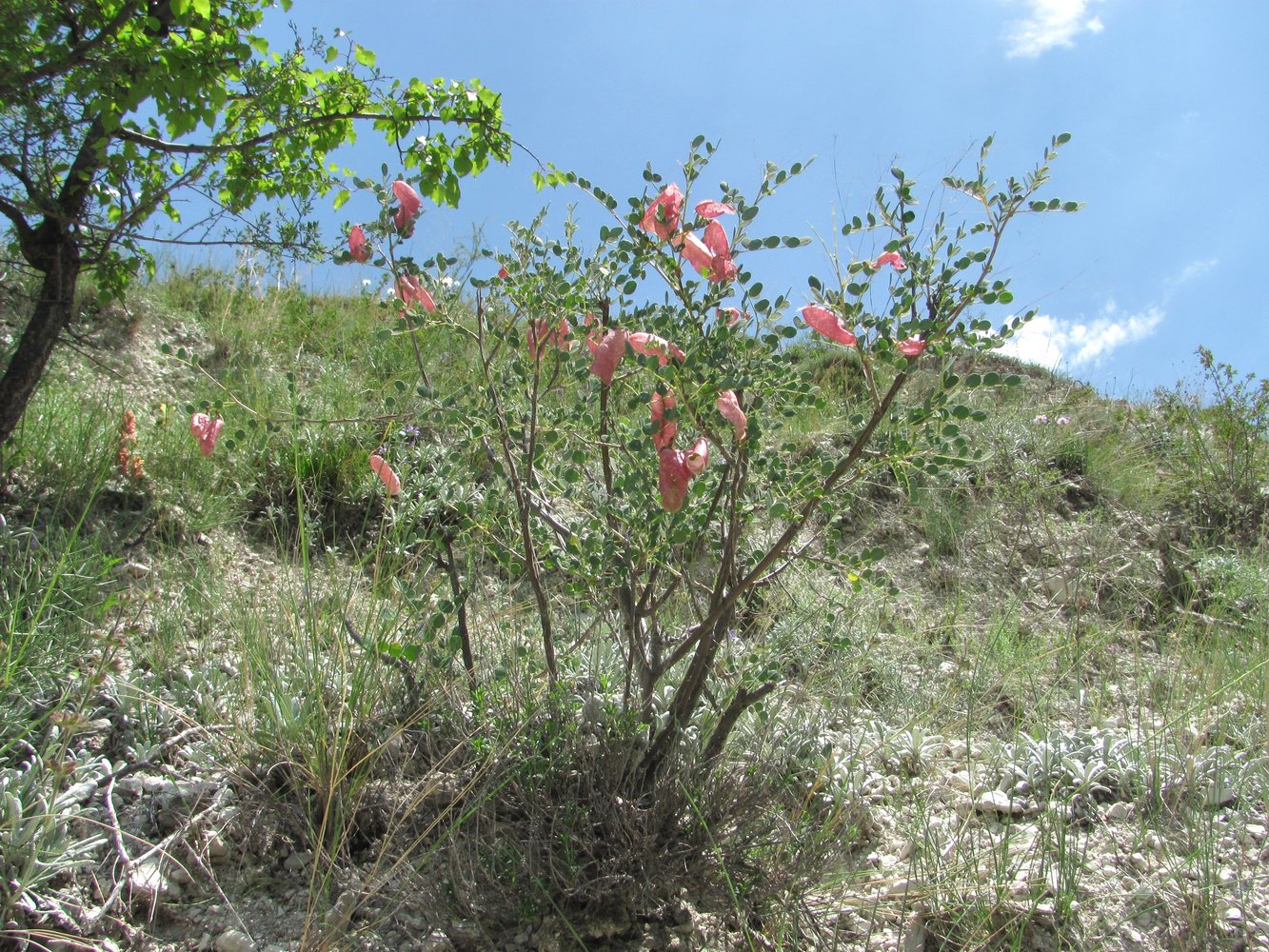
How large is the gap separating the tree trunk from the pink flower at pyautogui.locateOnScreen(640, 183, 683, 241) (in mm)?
2394

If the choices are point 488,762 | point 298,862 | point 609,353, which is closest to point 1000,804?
point 488,762

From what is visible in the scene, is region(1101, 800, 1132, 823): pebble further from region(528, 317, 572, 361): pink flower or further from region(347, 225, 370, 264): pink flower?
region(347, 225, 370, 264): pink flower

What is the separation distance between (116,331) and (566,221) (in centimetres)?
401

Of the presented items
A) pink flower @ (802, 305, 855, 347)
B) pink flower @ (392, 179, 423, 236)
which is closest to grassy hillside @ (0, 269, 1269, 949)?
pink flower @ (802, 305, 855, 347)

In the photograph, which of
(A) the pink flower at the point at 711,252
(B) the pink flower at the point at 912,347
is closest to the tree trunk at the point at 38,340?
(A) the pink flower at the point at 711,252

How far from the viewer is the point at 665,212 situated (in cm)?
156

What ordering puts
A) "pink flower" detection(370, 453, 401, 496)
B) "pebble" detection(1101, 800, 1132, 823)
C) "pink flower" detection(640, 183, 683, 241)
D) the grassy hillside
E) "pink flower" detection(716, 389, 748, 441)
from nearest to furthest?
1. "pink flower" detection(716, 389, 748, 441)
2. "pink flower" detection(640, 183, 683, 241)
3. the grassy hillside
4. "pink flower" detection(370, 453, 401, 496)
5. "pebble" detection(1101, 800, 1132, 823)

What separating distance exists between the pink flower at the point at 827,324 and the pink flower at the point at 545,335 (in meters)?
0.52

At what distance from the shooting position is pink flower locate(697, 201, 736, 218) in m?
1.53

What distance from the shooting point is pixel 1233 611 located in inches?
159

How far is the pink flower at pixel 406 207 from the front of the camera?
182 cm

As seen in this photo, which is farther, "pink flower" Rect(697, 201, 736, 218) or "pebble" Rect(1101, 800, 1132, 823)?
"pebble" Rect(1101, 800, 1132, 823)

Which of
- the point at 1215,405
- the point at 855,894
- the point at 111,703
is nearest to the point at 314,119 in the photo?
the point at 111,703

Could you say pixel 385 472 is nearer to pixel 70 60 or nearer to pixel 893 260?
pixel 893 260
